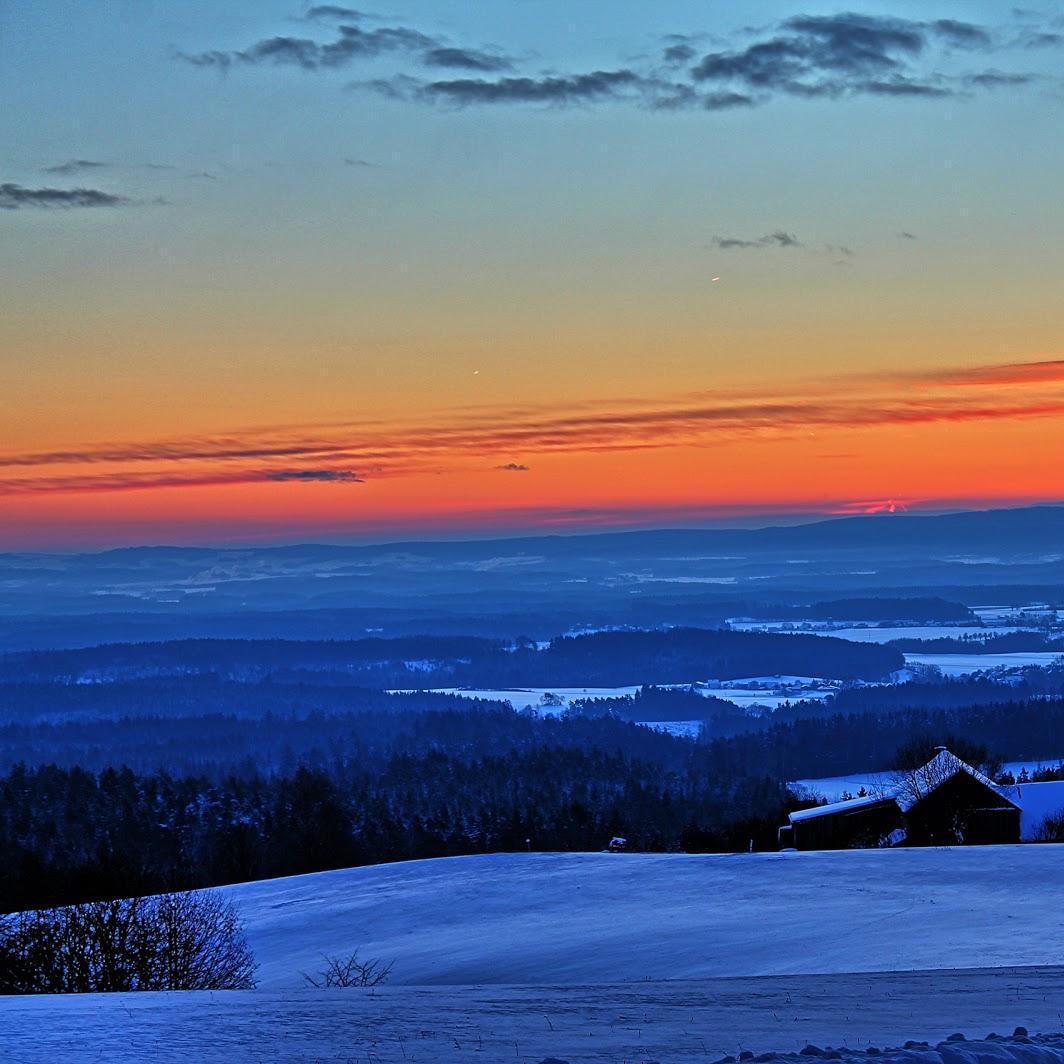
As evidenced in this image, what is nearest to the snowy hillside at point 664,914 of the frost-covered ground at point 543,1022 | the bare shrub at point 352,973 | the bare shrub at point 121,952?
the bare shrub at point 352,973

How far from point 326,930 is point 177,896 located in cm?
451

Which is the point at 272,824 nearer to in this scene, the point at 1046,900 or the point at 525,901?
the point at 525,901

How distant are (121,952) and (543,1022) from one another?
59.1 feet

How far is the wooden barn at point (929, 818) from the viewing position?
50.3 meters

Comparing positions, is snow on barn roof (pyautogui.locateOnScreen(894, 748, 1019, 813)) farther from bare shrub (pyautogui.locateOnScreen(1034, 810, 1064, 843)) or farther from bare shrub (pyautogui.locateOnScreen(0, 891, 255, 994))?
bare shrub (pyautogui.locateOnScreen(0, 891, 255, 994))

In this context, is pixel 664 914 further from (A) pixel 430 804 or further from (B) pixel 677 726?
(B) pixel 677 726

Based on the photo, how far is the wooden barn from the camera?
165ft

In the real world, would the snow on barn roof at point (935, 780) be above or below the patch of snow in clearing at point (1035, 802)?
above

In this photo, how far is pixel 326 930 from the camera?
33.8 meters

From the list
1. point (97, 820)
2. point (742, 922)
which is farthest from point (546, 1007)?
point (97, 820)

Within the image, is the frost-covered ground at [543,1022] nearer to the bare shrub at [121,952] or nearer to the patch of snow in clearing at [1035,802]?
the bare shrub at [121,952]

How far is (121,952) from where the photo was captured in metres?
31.3

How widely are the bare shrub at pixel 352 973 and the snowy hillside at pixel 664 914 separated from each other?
0.39 meters

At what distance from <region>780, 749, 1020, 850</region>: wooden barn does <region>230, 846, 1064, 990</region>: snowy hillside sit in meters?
12.0
